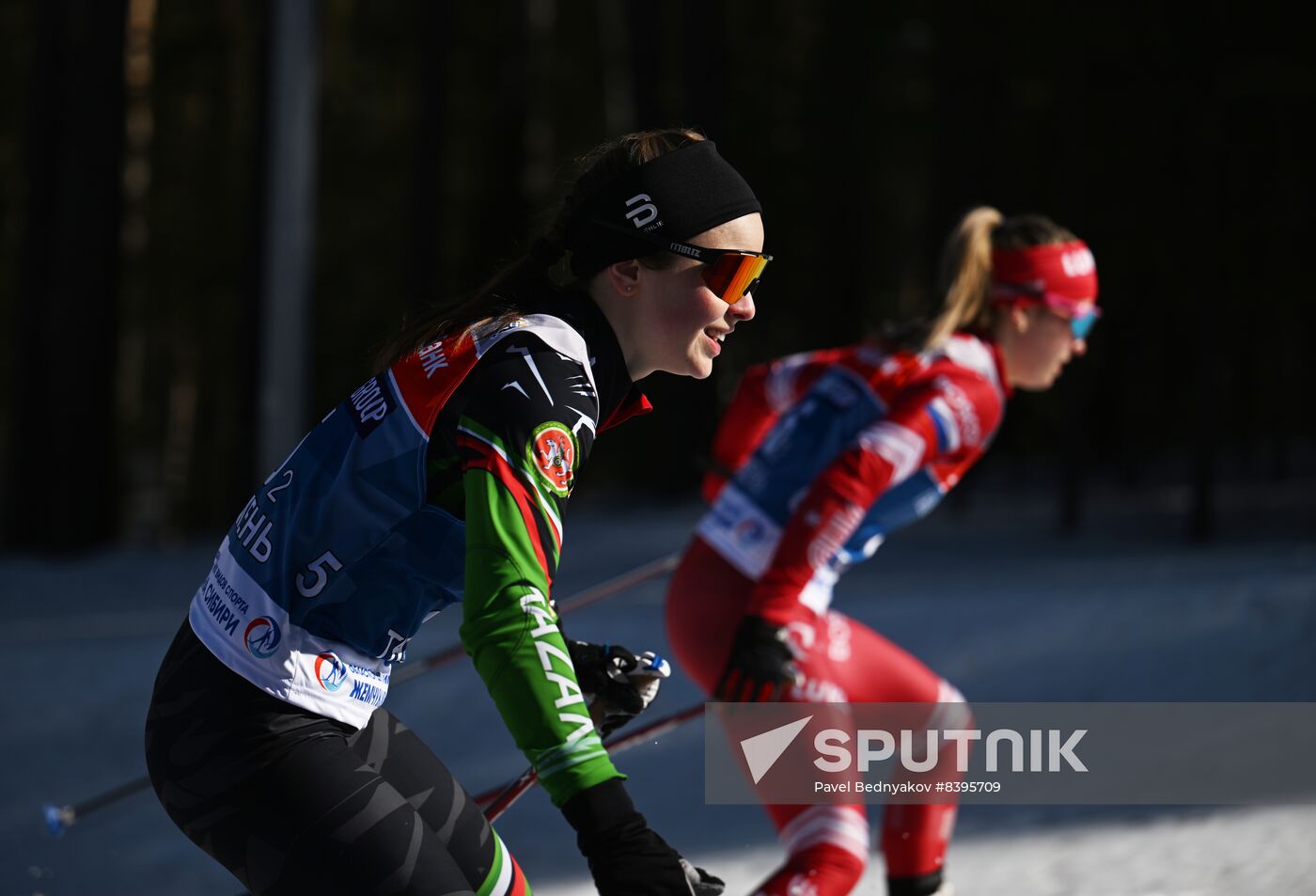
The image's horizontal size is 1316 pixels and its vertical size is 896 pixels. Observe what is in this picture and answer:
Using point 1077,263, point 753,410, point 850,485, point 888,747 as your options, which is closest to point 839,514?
point 850,485

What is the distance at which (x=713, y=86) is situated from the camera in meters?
15.9

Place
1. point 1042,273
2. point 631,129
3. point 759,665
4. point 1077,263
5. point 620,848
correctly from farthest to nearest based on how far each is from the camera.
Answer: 1. point 631,129
2. point 1077,263
3. point 1042,273
4. point 759,665
5. point 620,848

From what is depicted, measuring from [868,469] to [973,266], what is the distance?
0.78 meters

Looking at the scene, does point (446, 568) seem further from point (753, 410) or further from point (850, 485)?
point (753, 410)

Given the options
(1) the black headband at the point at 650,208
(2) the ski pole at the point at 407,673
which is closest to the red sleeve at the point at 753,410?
(2) the ski pole at the point at 407,673

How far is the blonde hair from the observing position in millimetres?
3603

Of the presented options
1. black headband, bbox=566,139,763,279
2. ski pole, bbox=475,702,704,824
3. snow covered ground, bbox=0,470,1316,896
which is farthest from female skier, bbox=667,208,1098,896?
snow covered ground, bbox=0,470,1316,896

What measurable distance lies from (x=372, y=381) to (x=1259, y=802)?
14.6 feet

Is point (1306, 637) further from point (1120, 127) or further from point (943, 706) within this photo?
point (1120, 127)

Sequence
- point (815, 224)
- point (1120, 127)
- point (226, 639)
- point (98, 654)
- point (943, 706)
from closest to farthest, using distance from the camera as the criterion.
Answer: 1. point (226, 639)
2. point (943, 706)
3. point (98, 654)
4. point (1120, 127)
5. point (815, 224)

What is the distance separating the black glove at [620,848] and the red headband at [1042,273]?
2.25 metres

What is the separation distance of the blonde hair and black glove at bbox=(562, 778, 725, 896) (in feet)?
6.29

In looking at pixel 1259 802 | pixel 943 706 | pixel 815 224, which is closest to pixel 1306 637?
pixel 1259 802

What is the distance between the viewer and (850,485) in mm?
3230
